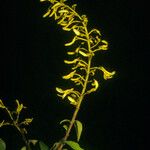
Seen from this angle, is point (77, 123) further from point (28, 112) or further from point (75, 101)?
point (28, 112)

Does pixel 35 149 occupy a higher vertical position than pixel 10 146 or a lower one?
higher

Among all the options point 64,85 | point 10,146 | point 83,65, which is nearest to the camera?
point 83,65

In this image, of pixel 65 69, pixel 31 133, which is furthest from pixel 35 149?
pixel 65 69

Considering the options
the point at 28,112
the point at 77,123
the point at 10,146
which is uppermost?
the point at 77,123

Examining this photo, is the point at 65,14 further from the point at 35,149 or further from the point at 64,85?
the point at 64,85

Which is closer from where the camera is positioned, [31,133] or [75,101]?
[75,101]

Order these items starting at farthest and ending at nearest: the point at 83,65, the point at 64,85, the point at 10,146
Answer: the point at 64,85, the point at 10,146, the point at 83,65

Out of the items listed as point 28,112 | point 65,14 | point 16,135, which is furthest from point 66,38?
point 65,14

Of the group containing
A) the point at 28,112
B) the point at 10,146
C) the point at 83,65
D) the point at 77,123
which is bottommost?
the point at 10,146

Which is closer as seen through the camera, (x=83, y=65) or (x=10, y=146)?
(x=83, y=65)
